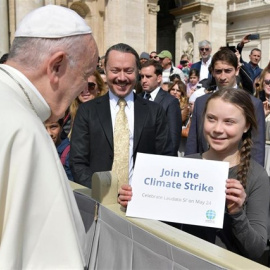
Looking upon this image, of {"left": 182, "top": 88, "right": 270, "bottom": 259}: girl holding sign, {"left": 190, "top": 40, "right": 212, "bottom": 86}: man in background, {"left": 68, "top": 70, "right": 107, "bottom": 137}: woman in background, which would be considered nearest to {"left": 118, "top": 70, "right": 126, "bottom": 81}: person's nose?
{"left": 182, "top": 88, "right": 270, "bottom": 259}: girl holding sign

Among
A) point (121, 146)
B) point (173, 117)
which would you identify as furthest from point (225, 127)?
point (173, 117)

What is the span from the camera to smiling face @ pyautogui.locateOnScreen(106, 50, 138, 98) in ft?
10.6

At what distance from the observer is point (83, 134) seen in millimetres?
3221

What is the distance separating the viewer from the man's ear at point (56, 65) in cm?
143

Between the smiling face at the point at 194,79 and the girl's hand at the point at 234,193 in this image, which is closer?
the girl's hand at the point at 234,193

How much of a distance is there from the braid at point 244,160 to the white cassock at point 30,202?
1133mm

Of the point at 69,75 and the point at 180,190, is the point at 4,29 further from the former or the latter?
the point at 180,190

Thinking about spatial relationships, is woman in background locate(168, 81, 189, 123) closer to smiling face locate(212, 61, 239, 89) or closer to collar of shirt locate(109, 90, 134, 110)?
smiling face locate(212, 61, 239, 89)

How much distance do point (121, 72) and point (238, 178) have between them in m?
1.66

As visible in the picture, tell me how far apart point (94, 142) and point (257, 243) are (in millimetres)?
1793

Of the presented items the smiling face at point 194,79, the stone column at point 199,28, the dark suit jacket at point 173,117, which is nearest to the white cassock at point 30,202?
the dark suit jacket at point 173,117

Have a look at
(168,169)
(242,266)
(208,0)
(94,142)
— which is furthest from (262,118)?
(208,0)

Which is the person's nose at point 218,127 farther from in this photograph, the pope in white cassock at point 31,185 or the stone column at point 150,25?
the stone column at point 150,25

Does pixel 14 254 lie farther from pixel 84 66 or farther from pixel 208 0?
pixel 208 0
